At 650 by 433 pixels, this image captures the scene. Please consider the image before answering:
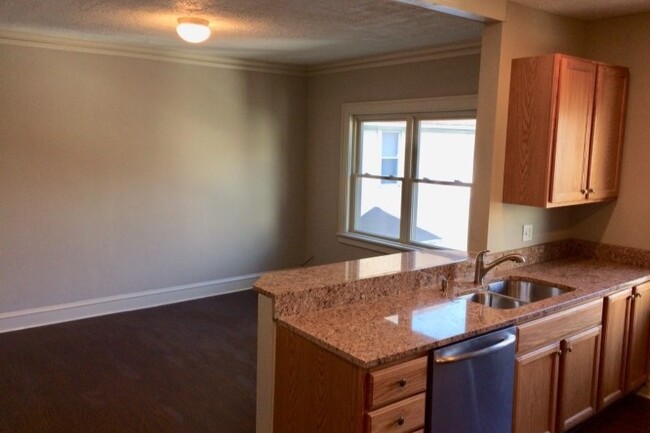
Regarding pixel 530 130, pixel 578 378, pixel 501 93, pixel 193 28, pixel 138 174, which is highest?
pixel 193 28

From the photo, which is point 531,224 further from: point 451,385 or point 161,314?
point 161,314

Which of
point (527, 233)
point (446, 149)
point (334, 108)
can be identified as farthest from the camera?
point (334, 108)

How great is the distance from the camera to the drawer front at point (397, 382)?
2.00 m

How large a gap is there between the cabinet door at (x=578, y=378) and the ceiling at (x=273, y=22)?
193cm

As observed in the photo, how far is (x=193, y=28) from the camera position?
12.1ft

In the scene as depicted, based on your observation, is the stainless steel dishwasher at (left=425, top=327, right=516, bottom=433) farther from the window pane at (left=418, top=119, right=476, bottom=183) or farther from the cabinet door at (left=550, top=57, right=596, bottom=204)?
the window pane at (left=418, top=119, right=476, bottom=183)

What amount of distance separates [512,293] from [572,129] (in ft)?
3.35

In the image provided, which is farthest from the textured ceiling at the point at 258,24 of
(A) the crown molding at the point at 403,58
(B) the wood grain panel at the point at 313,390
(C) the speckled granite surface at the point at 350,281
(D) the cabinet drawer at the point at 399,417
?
(D) the cabinet drawer at the point at 399,417

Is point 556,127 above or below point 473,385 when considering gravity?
above

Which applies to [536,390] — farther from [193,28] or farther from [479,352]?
[193,28]

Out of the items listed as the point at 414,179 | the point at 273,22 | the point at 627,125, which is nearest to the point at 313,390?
the point at 273,22

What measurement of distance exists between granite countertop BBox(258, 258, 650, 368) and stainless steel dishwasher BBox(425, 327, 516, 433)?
6cm

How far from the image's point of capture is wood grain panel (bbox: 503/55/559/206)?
3056 millimetres

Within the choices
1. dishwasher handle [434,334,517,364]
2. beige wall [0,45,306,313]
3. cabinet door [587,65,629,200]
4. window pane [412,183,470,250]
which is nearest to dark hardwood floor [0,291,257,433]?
beige wall [0,45,306,313]
